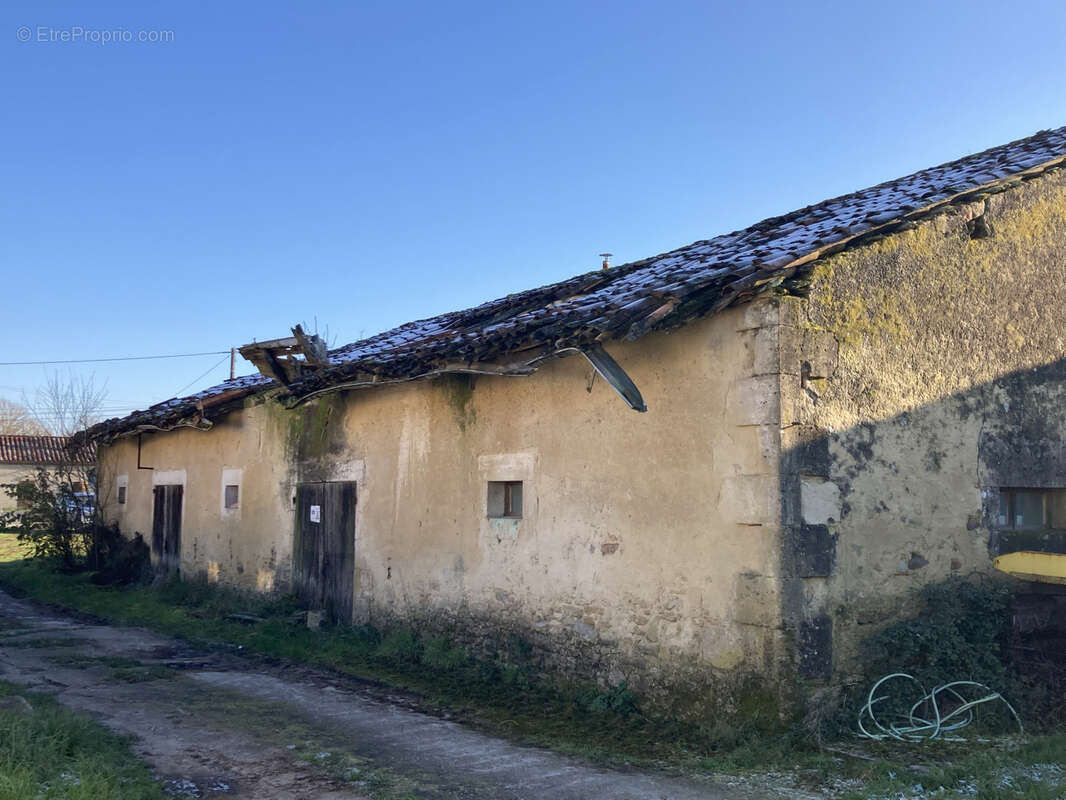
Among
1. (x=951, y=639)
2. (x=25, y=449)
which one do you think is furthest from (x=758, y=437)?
(x=25, y=449)

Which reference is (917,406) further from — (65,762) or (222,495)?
(222,495)

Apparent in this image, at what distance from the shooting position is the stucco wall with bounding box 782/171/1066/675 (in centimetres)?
605

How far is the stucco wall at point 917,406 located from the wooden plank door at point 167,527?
11.2 metres

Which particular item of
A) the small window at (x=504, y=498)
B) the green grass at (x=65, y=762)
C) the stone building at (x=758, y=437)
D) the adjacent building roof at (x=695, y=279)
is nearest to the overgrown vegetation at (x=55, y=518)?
the adjacent building roof at (x=695, y=279)

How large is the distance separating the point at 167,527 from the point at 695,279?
11405mm

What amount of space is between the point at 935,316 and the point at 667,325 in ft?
6.81

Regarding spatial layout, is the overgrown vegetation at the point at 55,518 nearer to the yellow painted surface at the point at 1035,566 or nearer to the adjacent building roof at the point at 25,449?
the adjacent building roof at the point at 25,449

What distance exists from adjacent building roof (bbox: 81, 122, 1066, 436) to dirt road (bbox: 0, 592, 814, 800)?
278 centimetres

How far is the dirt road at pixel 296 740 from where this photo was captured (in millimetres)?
5016

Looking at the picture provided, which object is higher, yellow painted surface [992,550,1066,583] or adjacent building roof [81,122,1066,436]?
adjacent building roof [81,122,1066,436]

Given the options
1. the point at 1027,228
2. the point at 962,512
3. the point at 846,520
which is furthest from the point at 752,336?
the point at 1027,228

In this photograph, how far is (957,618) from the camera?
644 centimetres

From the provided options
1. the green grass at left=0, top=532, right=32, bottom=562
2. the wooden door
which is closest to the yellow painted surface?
the wooden door

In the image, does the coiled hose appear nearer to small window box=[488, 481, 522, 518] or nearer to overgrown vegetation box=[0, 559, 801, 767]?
overgrown vegetation box=[0, 559, 801, 767]
